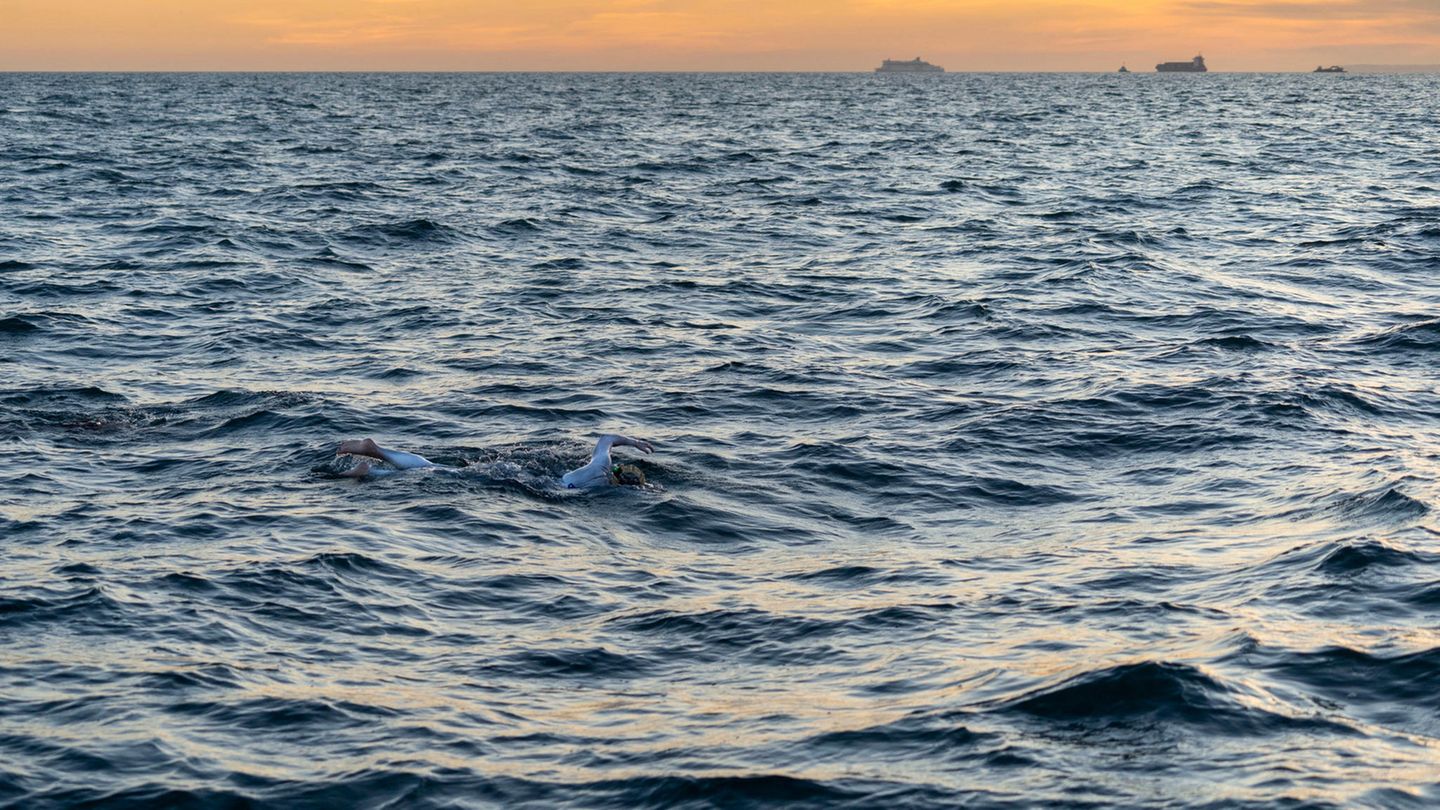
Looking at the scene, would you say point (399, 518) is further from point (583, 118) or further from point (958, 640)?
point (583, 118)

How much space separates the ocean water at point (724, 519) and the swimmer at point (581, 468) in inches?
11.9

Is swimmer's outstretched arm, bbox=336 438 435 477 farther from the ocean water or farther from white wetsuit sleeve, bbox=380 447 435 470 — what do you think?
the ocean water

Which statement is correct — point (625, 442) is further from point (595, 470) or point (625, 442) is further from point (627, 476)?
point (595, 470)

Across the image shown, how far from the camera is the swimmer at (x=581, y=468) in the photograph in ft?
49.4

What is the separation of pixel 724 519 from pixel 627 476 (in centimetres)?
148

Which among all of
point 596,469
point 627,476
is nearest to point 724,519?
point 627,476

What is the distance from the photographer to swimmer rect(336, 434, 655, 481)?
15.1m

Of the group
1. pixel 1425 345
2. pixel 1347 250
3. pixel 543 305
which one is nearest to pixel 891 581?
pixel 1425 345

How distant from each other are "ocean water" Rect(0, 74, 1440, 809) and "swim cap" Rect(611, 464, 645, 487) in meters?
0.30

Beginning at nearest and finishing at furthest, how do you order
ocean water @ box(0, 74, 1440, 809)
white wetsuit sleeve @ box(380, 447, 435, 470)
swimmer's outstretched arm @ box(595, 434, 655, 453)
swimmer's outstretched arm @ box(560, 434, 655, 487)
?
ocean water @ box(0, 74, 1440, 809) → swimmer's outstretched arm @ box(560, 434, 655, 487) → swimmer's outstretched arm @ box(595, 434, 655, 453) → white wetsuit sleeve @ box(380, 447, 435, 470)

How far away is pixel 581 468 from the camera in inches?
605

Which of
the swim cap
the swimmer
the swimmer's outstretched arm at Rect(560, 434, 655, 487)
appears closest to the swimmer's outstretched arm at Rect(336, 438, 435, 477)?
the swimmer

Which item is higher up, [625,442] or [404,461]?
[625,442]

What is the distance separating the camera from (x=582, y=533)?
13.7 meters
